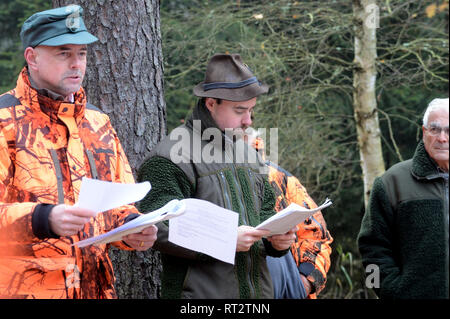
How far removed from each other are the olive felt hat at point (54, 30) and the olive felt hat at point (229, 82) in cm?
67

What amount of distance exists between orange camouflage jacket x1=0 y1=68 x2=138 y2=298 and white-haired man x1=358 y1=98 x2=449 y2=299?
1189mm

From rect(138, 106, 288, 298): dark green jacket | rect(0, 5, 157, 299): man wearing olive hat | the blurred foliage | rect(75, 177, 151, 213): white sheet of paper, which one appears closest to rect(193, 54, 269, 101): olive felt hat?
rect(138, 106, 288, 298): dark green jacket

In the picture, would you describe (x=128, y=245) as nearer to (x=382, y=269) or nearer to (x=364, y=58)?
(x=382, y=269)

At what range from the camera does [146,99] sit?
4223mm

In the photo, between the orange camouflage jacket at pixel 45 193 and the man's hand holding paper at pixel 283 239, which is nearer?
the orange camouflage jacket at pixel 45 193

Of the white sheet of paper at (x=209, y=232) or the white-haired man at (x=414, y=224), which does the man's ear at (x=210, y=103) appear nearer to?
the white sheet of paper at (x=209, y=232)

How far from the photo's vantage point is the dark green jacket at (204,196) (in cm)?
304

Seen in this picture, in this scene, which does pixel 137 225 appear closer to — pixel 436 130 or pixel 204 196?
A: pixel 204 196

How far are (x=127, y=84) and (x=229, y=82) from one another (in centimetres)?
110

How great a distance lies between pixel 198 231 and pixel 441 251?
111 cm

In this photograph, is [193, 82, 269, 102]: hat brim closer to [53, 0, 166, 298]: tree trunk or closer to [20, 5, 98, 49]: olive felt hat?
[20, 5, 98, 49]: olive felt hat

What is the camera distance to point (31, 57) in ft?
9.27

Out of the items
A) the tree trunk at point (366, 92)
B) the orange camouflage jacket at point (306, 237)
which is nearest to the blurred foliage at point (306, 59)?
the tree trunk at point (366, 92)

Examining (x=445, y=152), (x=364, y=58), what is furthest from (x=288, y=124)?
(x=445, y=152)
